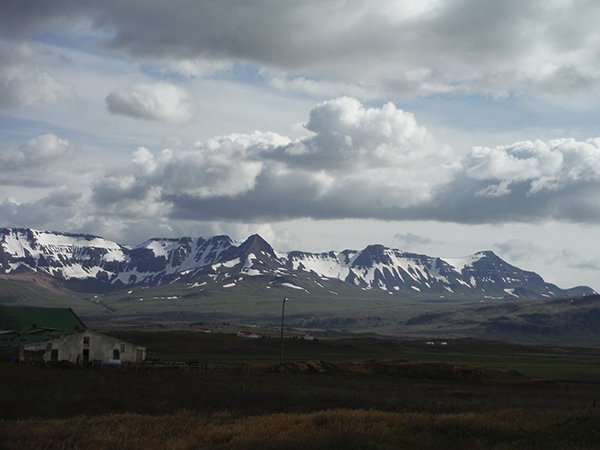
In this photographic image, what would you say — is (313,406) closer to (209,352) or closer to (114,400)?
(114,400)

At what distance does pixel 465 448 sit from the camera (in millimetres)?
15922

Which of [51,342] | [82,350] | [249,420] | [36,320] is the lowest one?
[82,350]

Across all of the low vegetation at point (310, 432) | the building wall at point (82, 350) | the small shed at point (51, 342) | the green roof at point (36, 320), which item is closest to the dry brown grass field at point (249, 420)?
the low vegetation at point (310, 432)

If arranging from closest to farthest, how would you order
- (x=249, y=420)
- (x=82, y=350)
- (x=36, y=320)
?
(x=249, y=420)
(x=82, y=350)
(x=36, y=320)

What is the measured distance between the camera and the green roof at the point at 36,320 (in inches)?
3059

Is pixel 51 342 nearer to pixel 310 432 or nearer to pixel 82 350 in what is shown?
pixel 82 350

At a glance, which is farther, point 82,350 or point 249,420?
point 82,350

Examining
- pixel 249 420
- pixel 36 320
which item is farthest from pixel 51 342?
pixel 249 420

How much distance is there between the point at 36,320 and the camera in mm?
80875

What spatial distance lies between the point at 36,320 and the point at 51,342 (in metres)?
21.4

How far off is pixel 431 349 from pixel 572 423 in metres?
133

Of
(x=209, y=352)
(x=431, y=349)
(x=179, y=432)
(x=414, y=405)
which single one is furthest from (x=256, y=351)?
(x=179, y=432)

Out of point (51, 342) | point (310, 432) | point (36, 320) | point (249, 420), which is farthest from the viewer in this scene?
point (36, 320)

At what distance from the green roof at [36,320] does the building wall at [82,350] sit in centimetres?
1007
